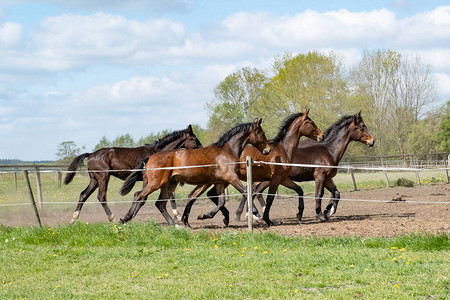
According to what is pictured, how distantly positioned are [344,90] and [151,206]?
22.7m

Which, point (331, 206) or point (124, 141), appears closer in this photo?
point (331, 206)

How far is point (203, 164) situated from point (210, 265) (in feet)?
14.1

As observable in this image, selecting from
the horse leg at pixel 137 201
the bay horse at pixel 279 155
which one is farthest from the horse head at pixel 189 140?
the horse leg at pixel 137 201

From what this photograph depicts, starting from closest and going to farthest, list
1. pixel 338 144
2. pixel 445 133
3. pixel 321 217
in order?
1. pixel 321 217
2. pixel 338 144
3. pixel 445 133

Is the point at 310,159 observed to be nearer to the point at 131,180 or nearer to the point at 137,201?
the point at 131,180

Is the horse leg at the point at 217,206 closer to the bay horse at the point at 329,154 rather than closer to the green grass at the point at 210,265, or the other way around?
the bay horse at the point at 329,154

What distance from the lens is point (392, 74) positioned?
140 ft

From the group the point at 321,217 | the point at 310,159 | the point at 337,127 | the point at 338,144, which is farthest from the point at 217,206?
the point at 337,127

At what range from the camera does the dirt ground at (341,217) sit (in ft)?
34.2

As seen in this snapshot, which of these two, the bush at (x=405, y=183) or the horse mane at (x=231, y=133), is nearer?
the horse mane at (x=231, y=133)

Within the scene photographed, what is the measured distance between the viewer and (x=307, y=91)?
126ft

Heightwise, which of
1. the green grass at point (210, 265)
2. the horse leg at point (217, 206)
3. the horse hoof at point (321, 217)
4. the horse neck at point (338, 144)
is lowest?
the horse hoof at point (321, 217)

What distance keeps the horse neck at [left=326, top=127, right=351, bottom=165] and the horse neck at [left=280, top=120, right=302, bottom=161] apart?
122 centimetres

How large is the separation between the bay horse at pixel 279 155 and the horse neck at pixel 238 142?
46cm
